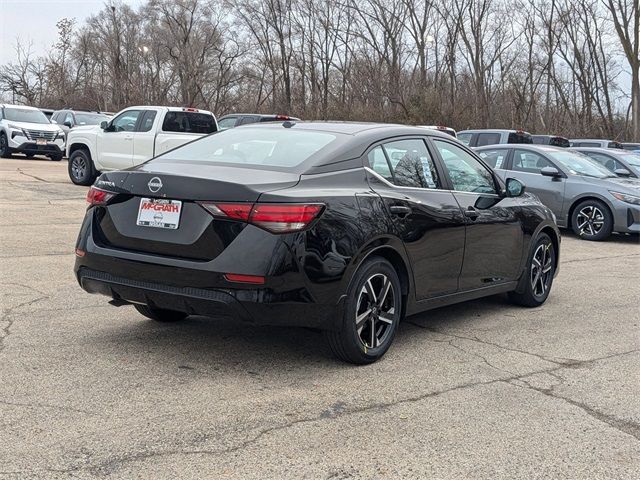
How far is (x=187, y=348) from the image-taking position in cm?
498

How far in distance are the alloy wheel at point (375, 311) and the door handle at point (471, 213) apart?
1.18 meters

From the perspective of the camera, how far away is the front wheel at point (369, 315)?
4.58 m

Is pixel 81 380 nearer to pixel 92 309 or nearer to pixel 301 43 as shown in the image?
pixel 92 309

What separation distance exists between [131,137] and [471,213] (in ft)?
37.5

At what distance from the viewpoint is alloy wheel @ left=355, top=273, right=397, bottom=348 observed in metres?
4.73

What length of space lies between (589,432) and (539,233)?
333 centimetres

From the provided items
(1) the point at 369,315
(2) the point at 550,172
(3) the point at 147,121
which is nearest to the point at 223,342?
(1) the point at 369,315

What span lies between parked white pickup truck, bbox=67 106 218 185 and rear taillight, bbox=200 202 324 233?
11.6m

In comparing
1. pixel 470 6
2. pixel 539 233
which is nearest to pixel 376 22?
pixel 470 6

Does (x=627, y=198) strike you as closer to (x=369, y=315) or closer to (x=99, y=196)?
(x=369, y=315)

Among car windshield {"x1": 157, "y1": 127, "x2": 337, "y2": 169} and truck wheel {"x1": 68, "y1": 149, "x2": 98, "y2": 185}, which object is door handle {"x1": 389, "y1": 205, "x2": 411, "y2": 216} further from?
truck wheel {"x1": 68, "y1": 149, "x2": 98, "y2": 185}

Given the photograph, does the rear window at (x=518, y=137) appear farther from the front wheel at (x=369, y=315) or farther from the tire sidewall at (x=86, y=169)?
the front wheel at (x=369, y=315)

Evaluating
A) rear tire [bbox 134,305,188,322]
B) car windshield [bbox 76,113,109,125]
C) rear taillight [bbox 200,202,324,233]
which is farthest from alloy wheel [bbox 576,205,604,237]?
car windshield [bbox 76,113,109,125]

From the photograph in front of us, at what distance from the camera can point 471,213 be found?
5.83 metres
